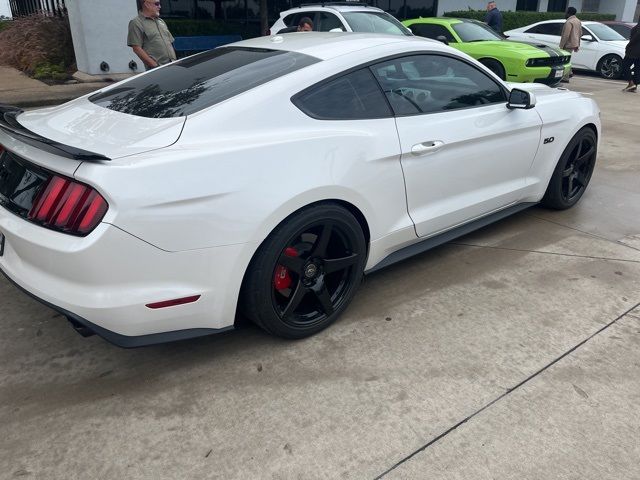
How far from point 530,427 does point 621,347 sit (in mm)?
937

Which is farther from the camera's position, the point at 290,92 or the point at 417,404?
the point at 290,92

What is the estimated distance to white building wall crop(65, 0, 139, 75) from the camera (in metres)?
10.4

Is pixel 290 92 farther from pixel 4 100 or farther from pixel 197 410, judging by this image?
pixel 4 100

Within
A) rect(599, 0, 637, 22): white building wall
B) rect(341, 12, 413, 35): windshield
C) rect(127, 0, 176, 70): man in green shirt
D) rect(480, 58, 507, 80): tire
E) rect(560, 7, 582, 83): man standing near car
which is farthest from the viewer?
rect(599, 0, 637, 22): white building wall

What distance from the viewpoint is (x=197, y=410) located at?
2525 mm

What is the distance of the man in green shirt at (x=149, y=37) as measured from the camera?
628 centimetres

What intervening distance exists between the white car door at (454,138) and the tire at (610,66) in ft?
39.6

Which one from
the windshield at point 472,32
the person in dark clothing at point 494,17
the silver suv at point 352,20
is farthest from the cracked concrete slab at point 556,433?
the person in dark clothing at point 494,17

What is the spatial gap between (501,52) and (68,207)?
922 centimetres

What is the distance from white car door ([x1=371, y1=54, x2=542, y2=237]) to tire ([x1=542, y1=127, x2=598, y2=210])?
60cm

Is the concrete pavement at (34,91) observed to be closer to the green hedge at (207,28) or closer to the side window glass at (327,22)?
the side window glass at (327,22)

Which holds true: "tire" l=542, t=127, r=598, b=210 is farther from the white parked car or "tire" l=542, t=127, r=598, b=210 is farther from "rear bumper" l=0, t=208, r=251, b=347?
the white parked car

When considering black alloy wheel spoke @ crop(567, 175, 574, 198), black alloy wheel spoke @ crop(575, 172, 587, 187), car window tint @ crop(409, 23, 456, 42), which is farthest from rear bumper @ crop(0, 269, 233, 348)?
car window tint @ crop(409, 23, 456, 42)

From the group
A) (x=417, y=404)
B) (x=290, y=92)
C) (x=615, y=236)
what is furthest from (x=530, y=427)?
(x=615, y=236)
